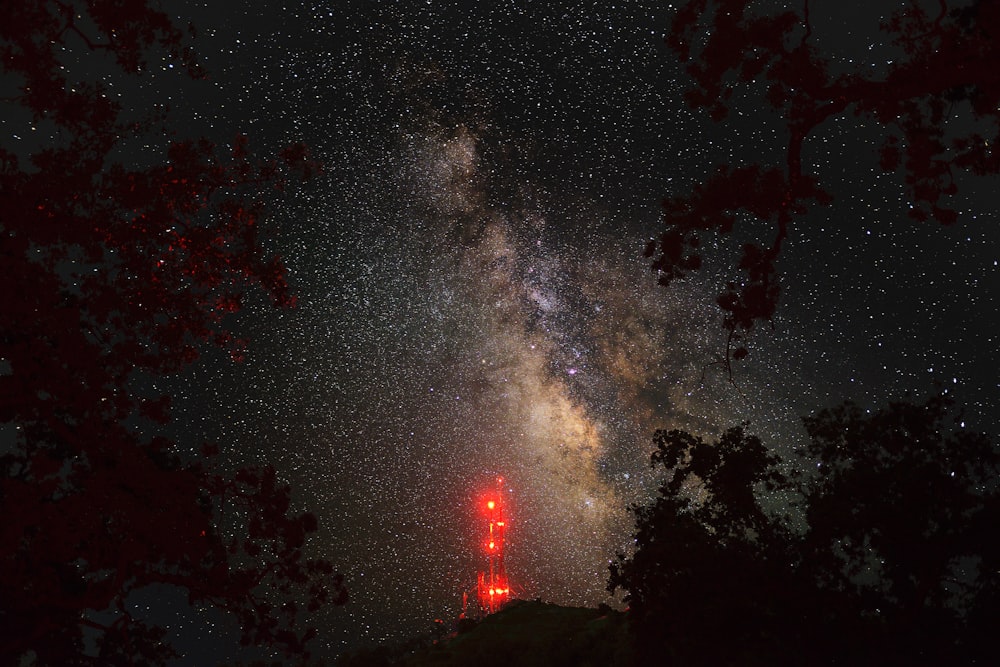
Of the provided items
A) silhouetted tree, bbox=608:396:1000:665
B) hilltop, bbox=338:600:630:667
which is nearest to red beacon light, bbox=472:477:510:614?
hilltop, bbox=338:600:630:667

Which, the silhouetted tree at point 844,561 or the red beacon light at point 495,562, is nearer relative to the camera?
the silhouetted tree at point 844,561

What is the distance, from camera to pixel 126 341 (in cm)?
848

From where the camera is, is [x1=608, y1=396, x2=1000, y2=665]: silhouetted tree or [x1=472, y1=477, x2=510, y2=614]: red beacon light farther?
[x1=472, y1=477, x2=510, y2=614]: red beacon light

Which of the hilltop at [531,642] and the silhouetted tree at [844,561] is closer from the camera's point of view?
the silhouetted tree at [844,561]

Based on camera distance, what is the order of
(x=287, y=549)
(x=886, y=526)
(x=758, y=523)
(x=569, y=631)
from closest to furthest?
(x=287, y=549)
(x=886, y=526)
(x=758, y=523)
(x=569, y=631)

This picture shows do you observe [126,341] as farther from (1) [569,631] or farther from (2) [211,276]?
(1) [569,631]

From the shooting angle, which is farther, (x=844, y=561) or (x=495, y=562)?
(x=495, y=562)

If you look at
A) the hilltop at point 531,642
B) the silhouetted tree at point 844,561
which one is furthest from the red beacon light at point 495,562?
the silhouetted tree at point 844,561

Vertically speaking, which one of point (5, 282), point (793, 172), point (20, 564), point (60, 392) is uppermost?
point (793, 172)

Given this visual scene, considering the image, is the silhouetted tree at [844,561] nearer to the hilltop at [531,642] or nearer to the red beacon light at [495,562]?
the hilltop at [531,642]

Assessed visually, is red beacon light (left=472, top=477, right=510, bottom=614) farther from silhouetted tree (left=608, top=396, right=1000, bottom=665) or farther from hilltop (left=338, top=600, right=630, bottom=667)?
silhouetted tree (left=608, top=396, right=1000, bottom=665)

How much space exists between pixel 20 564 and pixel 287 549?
9.17 ft

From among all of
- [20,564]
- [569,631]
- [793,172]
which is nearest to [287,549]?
[20,564]

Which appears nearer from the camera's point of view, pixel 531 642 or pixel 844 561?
pixel 844 561
